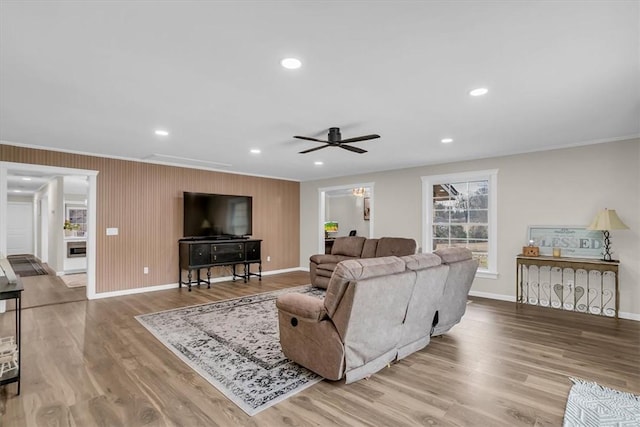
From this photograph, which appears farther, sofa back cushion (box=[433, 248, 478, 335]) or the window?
the window

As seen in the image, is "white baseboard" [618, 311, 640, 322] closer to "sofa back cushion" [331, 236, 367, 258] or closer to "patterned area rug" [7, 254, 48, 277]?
"sofa back cushion" [331, 236, 367, 258]

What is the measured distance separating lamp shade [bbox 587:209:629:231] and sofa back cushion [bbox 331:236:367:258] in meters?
3.69

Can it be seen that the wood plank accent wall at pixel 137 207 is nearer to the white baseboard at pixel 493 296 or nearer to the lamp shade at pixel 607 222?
the white baseboard at pixel 493 296

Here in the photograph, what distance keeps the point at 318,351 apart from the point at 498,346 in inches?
82.1

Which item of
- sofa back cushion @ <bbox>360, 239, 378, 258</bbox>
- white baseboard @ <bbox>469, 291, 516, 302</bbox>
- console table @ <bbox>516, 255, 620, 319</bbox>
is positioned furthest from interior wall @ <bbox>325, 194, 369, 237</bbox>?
console table @ <bbox>516, 255, 620, 319</bbox>

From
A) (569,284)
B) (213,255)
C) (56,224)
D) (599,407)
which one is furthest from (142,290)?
(569,284)

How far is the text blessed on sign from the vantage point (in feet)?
15.6

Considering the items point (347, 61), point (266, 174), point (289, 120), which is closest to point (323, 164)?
point (266, 174)

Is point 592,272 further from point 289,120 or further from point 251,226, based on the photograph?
point 251,226

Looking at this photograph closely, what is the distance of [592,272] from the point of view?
15.6 ft

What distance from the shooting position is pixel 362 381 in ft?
8.88

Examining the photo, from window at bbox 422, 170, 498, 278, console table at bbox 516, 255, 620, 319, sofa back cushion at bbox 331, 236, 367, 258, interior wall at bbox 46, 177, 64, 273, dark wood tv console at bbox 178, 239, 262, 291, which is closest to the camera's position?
console table at bbox 516, 255, 620, 319

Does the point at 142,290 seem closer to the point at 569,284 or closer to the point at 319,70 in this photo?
the point at 319,70

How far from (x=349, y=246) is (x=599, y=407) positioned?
4812 mm
